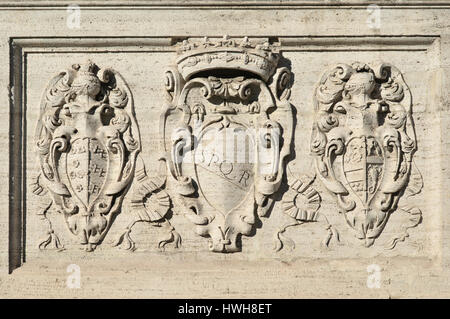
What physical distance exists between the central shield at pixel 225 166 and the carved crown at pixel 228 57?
532 millimetres

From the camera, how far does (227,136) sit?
385 inches

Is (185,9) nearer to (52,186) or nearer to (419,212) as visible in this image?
(52,186)

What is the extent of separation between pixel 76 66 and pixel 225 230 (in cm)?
191

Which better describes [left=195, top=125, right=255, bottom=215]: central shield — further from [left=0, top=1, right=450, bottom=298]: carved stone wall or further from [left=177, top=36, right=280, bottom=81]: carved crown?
[left=177, top=36, right=280, bottom=81]: carved crown

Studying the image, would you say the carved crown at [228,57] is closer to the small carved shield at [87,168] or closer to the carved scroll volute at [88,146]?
the carved scroll volute at [88,146]

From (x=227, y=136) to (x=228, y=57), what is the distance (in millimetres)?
666

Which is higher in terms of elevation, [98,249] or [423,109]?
[423,109]

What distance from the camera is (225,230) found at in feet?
31.8

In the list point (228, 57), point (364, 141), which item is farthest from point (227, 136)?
point (364, 141)

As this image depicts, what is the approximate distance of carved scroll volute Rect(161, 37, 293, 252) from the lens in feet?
31.9

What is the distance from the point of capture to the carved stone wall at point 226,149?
971cm

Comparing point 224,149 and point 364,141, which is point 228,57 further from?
point 364,141

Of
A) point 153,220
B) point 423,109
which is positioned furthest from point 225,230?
point 423,109

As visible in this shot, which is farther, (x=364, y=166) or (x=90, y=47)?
(x=90, y=47)
